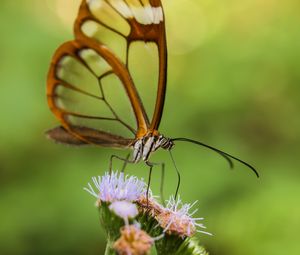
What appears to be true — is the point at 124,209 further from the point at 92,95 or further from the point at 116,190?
the point at 92,95

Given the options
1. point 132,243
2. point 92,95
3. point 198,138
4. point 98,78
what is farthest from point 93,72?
point 198,138

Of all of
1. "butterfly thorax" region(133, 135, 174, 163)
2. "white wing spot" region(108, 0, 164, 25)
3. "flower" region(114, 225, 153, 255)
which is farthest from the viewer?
"butterfly thorax" region(133, 135, 174, 163)

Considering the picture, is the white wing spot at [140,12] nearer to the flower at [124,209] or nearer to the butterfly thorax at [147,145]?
the butterfly thorax at [147,145]

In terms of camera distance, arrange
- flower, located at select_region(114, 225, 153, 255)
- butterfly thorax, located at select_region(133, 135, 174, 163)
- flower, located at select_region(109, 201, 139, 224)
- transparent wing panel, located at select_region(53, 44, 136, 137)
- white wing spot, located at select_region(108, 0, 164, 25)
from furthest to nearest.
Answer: transparent wing panel, located at select_region(53, 44, 136, 137), butterfly thorax, located at select_region(133, 135, 174, 163), white wing spot, located at select_region(108, 0, 164, 25), flower, located at select_region(109, 201, 139, 224), flower, located at select_region(114, 225, 153, 255)

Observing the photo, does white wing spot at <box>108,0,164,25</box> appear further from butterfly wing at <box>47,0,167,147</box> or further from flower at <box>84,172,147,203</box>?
flower at <box>84,172,147,203</box>

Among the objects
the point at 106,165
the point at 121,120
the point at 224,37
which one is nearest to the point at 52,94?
the point at 121,120

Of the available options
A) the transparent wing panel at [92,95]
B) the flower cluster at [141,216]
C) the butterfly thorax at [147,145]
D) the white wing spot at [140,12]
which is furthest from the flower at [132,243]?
the white wing spot at [140,12]

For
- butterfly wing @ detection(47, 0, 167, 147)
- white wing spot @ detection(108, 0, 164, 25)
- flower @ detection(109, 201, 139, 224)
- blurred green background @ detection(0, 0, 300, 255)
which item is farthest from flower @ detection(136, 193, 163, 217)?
blurred green background @ detection(0, 0, 300, 255)

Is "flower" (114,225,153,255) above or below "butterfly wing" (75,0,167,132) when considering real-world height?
below
